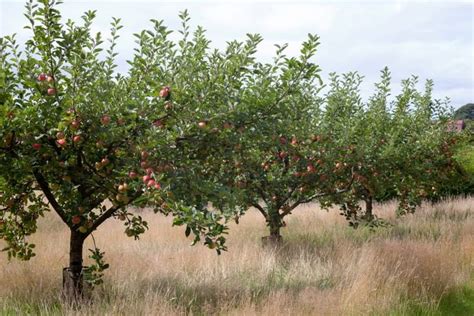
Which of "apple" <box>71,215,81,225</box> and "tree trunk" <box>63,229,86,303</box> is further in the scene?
"tree trunk" <box>63,229,86,303</box>

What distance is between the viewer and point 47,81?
461cm

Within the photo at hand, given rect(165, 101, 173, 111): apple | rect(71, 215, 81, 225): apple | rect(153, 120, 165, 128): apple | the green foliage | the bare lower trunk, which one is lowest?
the bare lower trunk

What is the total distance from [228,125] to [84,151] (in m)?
1.44

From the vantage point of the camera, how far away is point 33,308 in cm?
550

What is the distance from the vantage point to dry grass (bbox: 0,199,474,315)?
5.57 m

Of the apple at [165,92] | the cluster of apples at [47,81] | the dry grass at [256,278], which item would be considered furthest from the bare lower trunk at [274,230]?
the cluster of apples at [47,81]

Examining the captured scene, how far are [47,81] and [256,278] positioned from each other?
3.83 meters

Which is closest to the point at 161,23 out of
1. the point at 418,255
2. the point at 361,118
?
the point at 418,255

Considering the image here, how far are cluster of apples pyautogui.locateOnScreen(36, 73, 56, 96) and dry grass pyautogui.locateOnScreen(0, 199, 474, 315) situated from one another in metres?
2.05

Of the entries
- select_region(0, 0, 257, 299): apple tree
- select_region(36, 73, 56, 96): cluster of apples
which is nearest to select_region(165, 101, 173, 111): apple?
select_region(0, 0, 257, 299): apple tree

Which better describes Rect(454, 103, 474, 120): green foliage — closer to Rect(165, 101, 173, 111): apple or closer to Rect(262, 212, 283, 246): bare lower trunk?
Rect(262, 212, 283, 246): bare lower trunk

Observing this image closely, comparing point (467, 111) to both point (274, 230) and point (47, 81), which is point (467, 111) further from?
point (47, 81)

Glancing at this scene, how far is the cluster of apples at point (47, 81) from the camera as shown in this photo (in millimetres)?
4555

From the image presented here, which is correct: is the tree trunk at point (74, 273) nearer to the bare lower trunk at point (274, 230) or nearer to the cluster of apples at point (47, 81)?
the cluster of apples at point (47, 81)
